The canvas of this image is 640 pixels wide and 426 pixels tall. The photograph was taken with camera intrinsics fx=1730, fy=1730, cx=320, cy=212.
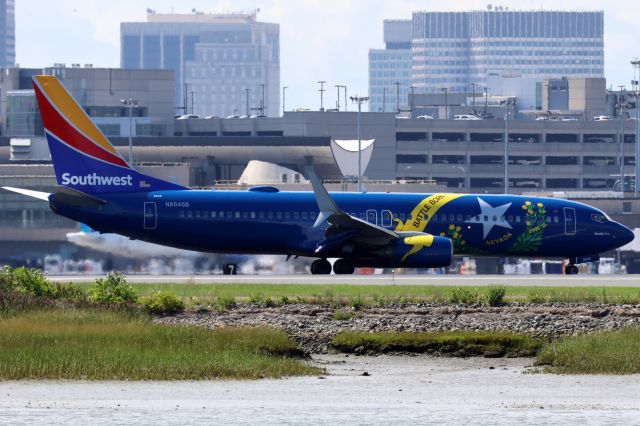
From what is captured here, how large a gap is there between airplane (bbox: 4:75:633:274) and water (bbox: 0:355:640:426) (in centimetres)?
2773

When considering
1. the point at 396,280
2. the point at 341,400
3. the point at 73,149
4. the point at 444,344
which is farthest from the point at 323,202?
the point at 341,400

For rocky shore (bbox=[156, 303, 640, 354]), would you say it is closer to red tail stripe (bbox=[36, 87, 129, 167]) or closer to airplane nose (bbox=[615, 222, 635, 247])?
red tail stripe (bbox=[36, 87, 129, 167])

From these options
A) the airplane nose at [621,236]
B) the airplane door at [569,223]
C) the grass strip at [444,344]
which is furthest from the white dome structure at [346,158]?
the grass strip at [444,344]

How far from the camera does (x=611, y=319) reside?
175ft

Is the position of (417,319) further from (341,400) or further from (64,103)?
Answer: (64,103)

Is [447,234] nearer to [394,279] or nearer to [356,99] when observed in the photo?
[394,279]

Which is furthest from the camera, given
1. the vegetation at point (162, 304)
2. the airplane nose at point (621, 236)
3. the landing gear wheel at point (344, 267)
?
the airplane nose at point (621, 236)

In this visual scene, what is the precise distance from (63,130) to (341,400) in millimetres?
36127

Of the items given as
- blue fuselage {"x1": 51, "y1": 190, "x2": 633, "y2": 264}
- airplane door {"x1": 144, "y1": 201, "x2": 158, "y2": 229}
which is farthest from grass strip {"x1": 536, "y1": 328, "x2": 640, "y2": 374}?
airplane door {"x1": 144, "y1": 201, "x2": 158, "y2": 229}

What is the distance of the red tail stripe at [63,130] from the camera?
71.4m

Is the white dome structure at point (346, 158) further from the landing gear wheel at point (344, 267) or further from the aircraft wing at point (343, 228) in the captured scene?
the aircraft wing at point (343, 228)

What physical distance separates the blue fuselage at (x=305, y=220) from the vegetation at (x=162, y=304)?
1737cm

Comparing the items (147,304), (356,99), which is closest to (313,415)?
(147,304)

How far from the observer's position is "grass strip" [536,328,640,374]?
4244 centimetres
